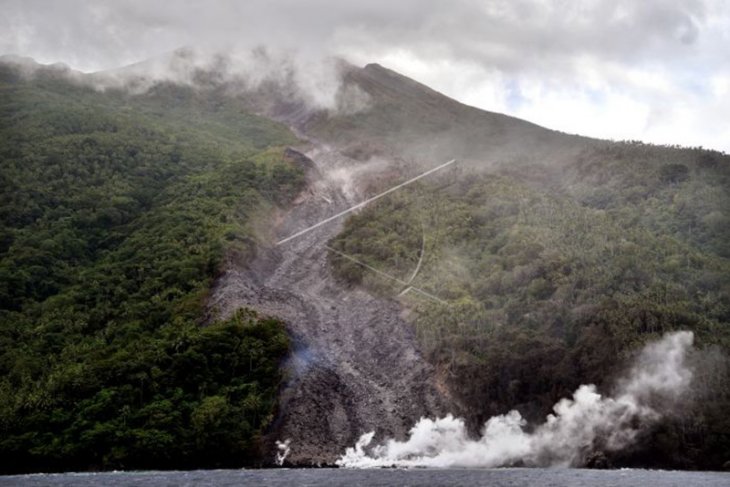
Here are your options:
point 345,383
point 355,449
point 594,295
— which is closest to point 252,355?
point 345,383

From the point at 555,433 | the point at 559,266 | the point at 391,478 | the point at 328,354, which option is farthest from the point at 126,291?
the point at 555,433

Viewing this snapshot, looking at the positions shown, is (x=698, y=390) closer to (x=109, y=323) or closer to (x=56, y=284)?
(x=109, y=323)

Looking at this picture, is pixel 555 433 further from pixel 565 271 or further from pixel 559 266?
pixel 559 266

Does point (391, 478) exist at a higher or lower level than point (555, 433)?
lower

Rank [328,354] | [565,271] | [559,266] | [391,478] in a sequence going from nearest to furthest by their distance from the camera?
1. [391,478]
2. [328,354]
3. [565,271]
4. [559,266]

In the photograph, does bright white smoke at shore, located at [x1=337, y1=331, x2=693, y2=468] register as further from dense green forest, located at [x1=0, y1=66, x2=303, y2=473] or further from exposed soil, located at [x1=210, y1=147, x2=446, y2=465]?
dense green forest, located at [x1=0, y1=66, x2=303, y2=473]

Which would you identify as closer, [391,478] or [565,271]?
[391,478]

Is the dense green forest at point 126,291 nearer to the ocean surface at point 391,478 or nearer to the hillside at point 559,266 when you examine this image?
the ocean surface at point 391,478
